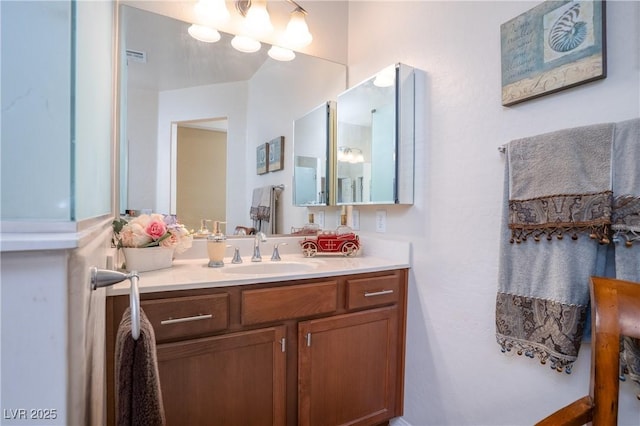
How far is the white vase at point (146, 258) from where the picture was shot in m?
1.23

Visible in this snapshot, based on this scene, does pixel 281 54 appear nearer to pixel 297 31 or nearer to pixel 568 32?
pixel 297 31

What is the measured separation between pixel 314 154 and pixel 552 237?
1.37m

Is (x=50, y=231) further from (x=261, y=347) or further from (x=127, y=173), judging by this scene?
(x=127, y=173)

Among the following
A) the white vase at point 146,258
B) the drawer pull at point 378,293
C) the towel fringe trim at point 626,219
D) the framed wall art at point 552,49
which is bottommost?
the drawer pull at point 378,293

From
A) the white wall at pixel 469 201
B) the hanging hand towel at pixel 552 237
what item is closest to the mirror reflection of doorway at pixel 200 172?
the white wall at pixel 469 201

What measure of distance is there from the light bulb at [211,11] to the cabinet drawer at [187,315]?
1.43 meters

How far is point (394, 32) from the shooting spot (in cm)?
171

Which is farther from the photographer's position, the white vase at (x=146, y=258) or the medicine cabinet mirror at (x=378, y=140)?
the medicine cabinet mirror at (x=378, y=140)

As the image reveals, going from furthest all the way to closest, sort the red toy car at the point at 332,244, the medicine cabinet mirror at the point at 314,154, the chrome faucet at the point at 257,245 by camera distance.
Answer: the medicine cabinet mirror at the point at 314,154 → the red toy car at the point at 332,244 → the chrome faucet at the point at 257,245

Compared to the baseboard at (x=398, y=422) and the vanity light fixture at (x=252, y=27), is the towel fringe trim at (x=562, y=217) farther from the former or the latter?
the vanity light fixture at (x=252, y=27)

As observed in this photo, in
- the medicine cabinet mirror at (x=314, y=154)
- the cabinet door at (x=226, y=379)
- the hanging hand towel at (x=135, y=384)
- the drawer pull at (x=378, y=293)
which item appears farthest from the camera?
the medicine cabinet mirror at (x=314, y=154)

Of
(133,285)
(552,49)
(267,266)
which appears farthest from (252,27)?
(133,285)

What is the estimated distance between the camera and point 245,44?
1.77 meters

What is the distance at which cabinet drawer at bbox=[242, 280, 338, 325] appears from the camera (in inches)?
47.1
